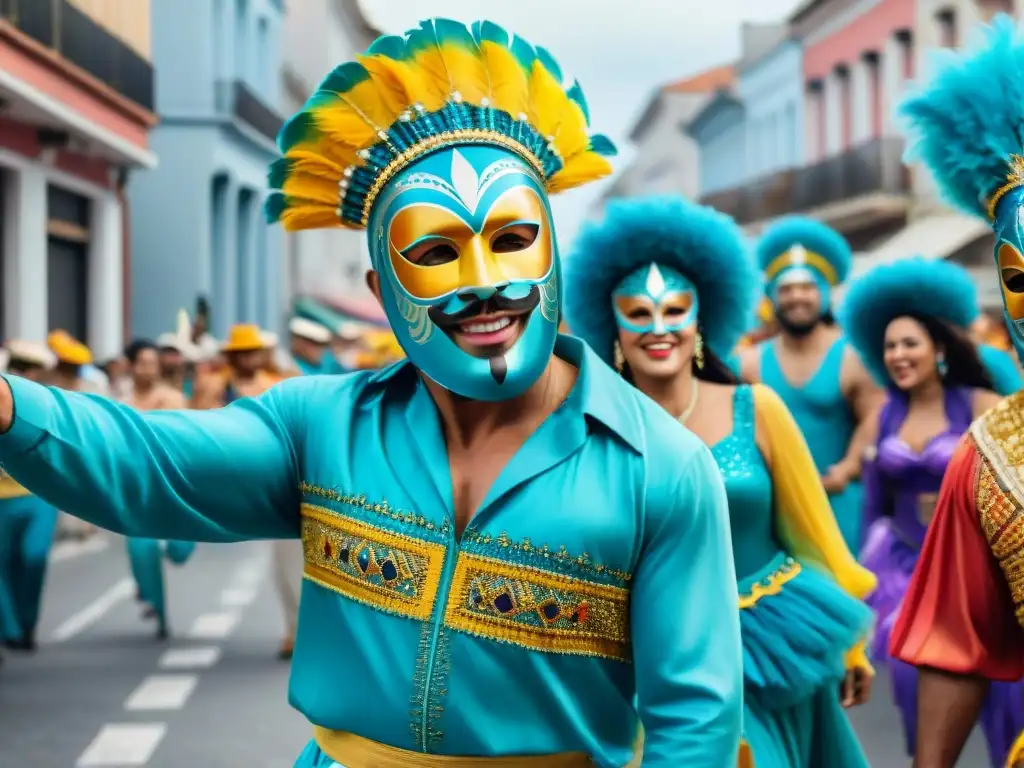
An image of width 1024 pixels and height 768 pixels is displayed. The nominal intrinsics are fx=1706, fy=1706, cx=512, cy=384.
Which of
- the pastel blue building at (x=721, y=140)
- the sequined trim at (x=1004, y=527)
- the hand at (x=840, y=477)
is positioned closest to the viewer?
the sequined trim at (x=1004, y=527)

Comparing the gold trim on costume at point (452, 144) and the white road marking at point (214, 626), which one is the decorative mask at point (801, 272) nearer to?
the white road marking at point (214, 626)

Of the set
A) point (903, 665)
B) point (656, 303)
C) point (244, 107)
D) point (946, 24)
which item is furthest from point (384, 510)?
point (946, 24)

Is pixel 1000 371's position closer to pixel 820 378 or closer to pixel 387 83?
pixel 820 378

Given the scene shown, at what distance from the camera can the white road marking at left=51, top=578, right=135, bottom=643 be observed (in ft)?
35.2

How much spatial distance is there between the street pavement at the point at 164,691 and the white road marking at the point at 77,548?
236 centimetres

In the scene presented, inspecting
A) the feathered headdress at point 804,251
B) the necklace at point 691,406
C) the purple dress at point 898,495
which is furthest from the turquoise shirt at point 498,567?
the feathered headdress at point 804,251

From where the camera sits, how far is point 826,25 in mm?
35938

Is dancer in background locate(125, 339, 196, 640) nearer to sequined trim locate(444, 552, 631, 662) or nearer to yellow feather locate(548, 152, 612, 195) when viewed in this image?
yellow feather locate(548, 152, 612, 195)

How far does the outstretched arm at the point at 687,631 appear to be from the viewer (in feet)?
9.16

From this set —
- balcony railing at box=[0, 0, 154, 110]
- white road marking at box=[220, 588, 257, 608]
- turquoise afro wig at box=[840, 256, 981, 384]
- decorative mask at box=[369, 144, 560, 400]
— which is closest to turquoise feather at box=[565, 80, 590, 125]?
decorative mask at box=[369, 144, 560, 400]

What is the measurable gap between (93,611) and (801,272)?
5.42 meters

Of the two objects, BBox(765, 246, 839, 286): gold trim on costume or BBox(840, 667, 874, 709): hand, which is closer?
BBox(840, 667, 874, 709): hand

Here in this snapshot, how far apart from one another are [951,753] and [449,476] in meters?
1.22

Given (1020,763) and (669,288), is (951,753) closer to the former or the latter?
(1020,763)
